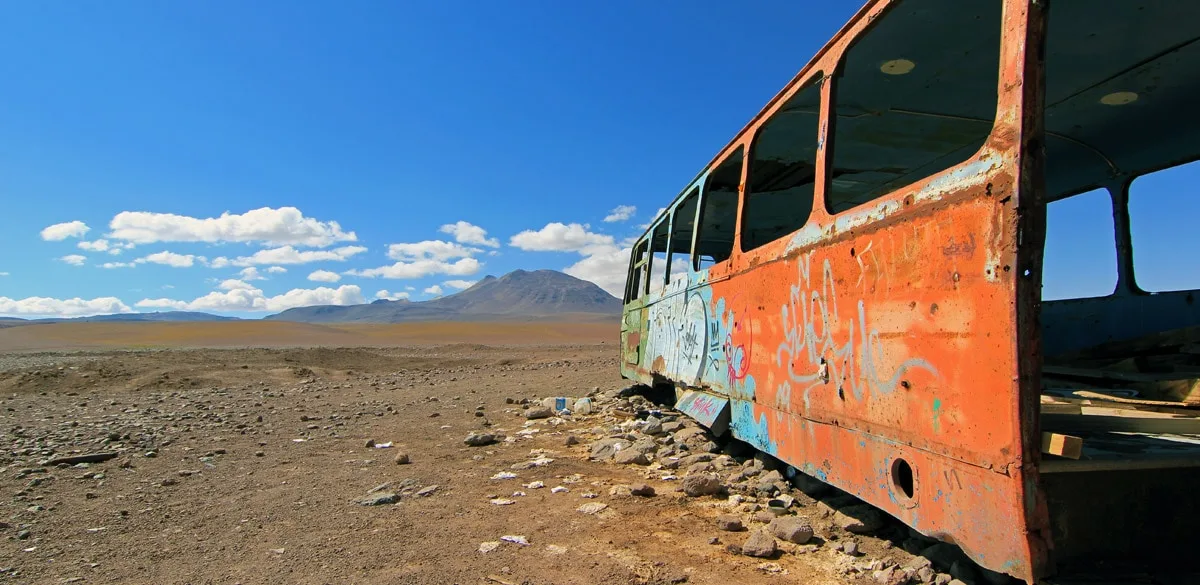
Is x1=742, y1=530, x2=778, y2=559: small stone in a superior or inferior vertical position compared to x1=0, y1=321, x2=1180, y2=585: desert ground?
superior

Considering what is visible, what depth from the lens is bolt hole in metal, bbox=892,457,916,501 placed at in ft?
8.45

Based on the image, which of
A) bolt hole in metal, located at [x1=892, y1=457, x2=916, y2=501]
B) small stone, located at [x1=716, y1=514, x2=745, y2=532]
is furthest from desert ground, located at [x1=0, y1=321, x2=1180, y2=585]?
bolt hole in metal, located at [x1=892, y1=457, x2=916, y2=501]

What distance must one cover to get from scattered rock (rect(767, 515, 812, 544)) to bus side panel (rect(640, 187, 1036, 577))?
27cm

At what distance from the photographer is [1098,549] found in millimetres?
2225

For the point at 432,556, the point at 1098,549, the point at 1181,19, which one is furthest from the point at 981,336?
the point at 432,556

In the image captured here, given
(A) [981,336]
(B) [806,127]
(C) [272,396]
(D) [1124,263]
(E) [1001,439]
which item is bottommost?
(C) [272,396]

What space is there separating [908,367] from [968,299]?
410 mm

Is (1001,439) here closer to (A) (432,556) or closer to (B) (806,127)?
(A) (432,556)

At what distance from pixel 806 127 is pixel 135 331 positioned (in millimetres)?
74088

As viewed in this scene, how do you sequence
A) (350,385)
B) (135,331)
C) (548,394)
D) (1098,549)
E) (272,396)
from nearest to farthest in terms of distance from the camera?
(1098,549)
(548,394)
(272,396)
(350,385)
(135,331)

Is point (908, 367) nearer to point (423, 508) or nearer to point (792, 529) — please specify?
point (792, 529)

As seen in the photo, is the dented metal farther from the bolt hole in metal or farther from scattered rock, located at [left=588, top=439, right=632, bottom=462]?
scattered rock, located at [left=588, top=439, right=632, bottom=462]

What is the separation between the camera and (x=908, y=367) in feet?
8.21

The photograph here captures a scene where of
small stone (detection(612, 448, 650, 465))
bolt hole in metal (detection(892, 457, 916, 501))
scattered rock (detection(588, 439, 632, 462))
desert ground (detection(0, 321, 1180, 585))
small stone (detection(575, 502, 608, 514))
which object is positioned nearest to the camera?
bolt hole in metal (detection(892, 457, 916, 501))
